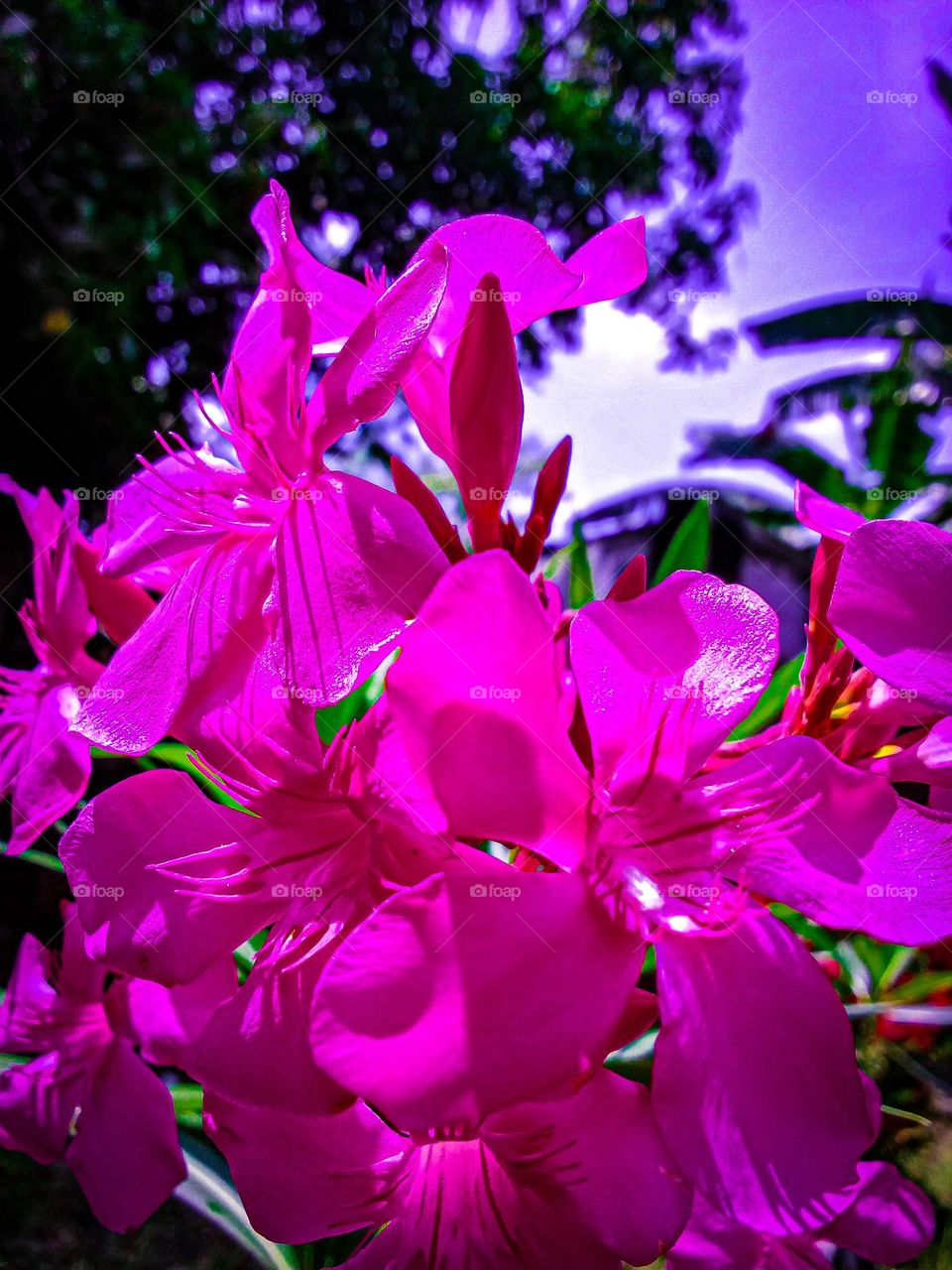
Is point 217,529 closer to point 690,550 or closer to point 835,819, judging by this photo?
point 835,819

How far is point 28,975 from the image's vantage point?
74cm

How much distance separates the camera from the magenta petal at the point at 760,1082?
37 centimetres

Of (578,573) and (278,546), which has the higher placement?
(578,573)

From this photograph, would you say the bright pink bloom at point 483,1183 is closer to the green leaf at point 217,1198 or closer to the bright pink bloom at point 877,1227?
the bright pink bloom at point 877,1227

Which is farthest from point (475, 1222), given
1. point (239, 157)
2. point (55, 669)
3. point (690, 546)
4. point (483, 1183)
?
point (239, 157)

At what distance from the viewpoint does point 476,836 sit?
389 mm

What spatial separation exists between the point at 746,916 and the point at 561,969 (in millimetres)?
105

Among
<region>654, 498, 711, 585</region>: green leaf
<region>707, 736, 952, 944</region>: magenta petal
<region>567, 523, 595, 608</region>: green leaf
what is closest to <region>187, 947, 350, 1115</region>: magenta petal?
<region>707, 736, 952, 944</region>: magenta petal

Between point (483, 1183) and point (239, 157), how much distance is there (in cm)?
291

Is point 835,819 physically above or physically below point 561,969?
above

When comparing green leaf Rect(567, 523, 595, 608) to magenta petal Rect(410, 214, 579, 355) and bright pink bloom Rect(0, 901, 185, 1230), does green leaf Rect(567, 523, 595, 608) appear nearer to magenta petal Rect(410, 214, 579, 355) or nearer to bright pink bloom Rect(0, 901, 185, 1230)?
magenta petal Rect(410, 214, 579, 355)

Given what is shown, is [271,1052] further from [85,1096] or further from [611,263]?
[611,263]

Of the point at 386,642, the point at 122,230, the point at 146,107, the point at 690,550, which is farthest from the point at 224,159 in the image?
the point at 386,642

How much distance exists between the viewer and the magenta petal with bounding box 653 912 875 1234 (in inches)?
14.4
